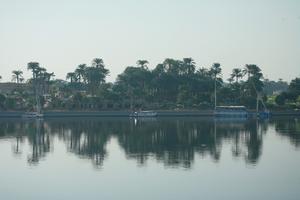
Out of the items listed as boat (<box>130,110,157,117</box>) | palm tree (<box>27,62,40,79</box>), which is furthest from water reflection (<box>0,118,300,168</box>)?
palm tree (<box>27,62,40,79</box>)

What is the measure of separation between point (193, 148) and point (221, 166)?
518 inches

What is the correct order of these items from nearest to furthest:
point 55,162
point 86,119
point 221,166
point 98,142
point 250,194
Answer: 1. point 250,194
2. point 221,166
3. point 55,162
4. point 98,142
5. point 86,119

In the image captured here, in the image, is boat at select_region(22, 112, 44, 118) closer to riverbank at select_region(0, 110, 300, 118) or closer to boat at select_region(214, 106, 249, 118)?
riverbank at select_region(0, 110, 300, 118)

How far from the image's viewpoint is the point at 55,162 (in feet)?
183

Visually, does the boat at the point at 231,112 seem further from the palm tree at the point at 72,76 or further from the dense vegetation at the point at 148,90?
the palm tree at the point at 72,76

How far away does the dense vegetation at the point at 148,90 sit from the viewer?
136 m

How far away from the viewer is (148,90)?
14425cm

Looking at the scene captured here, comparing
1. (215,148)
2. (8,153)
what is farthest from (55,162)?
(215,148)

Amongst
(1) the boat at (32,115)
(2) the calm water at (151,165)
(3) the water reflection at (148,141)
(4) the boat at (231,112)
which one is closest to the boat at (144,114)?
(4) the boat at (231,112)

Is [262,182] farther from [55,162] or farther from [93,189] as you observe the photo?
[55,162]

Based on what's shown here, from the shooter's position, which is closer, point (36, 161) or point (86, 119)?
point (36, 161)

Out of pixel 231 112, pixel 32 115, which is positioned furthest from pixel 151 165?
pixel 32 115

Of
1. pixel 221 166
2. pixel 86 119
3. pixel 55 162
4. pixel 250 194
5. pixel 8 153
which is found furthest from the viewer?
pixel 86 119

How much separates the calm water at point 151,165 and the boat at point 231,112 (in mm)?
40483
